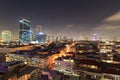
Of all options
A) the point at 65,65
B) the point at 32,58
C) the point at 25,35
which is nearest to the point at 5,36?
the point at 25,35

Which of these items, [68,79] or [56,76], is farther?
[56,76]

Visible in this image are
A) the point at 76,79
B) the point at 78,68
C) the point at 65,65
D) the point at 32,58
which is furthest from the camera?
the point at 32,58

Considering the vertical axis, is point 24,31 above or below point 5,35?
above

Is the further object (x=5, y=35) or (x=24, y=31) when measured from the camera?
(x=5, y=35)

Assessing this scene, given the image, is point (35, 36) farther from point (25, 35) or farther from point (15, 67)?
point (15, 67)

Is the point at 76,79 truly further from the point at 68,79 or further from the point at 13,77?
the point at 13,77

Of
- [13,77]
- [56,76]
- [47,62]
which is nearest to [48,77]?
[56,76]

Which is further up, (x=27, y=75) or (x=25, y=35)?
(x=25, y=35)

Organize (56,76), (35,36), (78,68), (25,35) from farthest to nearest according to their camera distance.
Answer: (35,36) → (25,35) → (78,68) → (56,76)

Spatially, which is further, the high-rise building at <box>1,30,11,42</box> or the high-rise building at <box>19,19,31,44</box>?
the high-rise building at <box>1,30,11,42</box>

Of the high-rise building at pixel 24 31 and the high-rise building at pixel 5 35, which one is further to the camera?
the high-rise building at pixel 5 35
